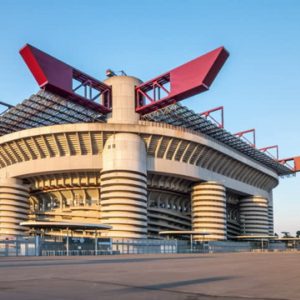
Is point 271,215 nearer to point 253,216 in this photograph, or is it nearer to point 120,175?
point 253,216

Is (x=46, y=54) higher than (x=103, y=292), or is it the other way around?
(x=46, y=54)

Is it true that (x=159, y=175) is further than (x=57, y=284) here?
Yes

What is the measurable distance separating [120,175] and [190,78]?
1720cm

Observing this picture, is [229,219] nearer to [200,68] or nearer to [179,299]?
[200,68]

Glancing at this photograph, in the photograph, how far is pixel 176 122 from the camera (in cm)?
7850

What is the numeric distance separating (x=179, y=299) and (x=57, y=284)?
4.31 m

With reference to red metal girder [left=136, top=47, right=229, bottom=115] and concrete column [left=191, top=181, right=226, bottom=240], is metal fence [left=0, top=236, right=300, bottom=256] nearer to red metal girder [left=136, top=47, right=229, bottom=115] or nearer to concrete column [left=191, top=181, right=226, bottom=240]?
concrete column [left=191, top=181, right=226, bottom=240]

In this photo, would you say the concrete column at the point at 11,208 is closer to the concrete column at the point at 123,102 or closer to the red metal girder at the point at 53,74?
the concrete column at the point at 123,102

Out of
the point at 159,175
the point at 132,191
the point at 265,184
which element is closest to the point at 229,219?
the point at 265,184

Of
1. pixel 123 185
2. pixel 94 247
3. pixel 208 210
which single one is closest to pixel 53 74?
pixel 123 185

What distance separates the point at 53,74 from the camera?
61.1 metres

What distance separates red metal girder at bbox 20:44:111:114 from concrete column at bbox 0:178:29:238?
65.9ft

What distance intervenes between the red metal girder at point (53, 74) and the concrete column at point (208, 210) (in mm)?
26271

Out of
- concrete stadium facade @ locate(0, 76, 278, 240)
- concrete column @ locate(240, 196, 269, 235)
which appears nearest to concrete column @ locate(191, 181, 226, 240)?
concrete stadium facade @ locate(0, 76, 278, 240)
